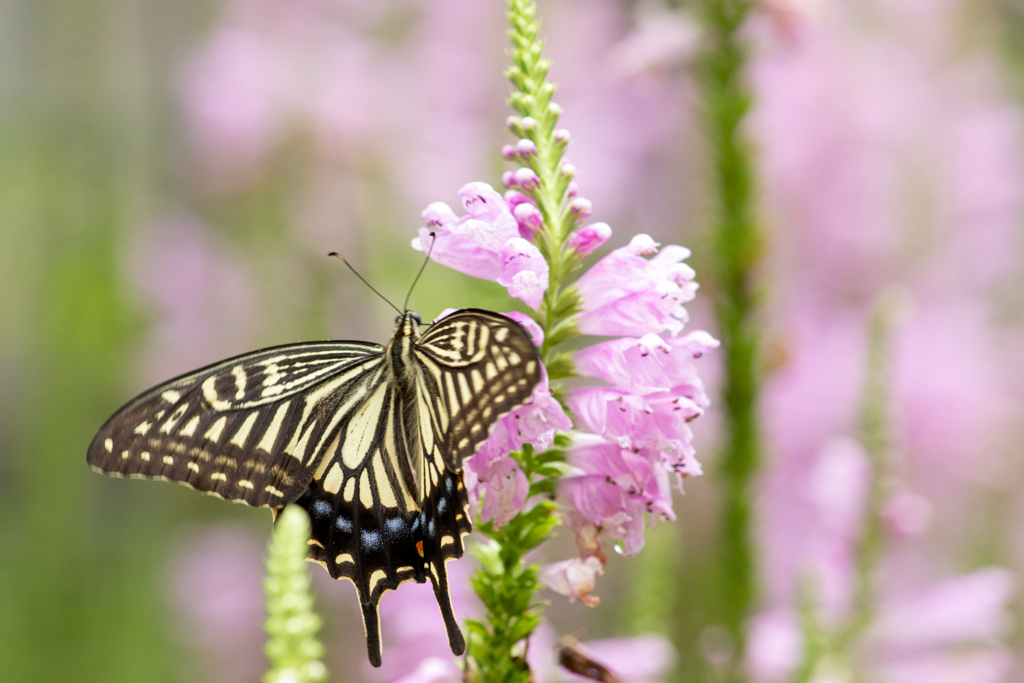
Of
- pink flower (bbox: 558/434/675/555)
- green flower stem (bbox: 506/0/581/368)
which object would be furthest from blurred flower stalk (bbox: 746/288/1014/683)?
green flower stem (bbox: 506/0/581/368)

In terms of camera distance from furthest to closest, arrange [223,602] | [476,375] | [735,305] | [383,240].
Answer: [223,602]
[383,240]
[735,305]
[476,375]

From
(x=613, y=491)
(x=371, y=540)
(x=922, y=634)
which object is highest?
(x=613, y=491)

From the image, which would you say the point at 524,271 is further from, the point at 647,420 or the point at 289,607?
the point at 289,607

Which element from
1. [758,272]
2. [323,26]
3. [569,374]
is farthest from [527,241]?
[323,26]

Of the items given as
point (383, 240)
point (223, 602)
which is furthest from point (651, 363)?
point (223, 602)

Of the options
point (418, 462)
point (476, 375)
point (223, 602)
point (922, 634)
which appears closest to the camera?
point (476, 375)

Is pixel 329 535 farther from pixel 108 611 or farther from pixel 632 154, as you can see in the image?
pixel 632 154

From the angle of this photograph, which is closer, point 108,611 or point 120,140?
point 108,611

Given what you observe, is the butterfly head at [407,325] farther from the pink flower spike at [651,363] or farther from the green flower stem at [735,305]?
the green flower stem at [735,305]
